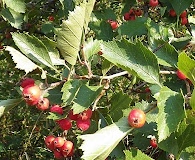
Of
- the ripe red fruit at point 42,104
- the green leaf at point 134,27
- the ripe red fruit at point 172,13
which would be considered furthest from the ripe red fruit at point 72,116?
the ripe red fruit at point 172,13

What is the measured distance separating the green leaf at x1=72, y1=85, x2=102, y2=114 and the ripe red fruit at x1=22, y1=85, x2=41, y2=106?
12 centimetres

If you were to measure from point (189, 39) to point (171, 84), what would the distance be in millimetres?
236

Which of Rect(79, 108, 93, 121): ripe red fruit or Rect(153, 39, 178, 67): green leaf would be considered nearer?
Rect(79, 108, 93, 121): ripe red fruit

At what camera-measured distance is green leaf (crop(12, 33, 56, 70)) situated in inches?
55.9

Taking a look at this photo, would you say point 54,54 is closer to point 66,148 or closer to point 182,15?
point 66,148

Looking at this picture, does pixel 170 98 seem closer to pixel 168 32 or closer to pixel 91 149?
pixel 91 149

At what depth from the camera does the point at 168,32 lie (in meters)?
1.94

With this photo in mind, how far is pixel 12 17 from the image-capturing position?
2.47 m

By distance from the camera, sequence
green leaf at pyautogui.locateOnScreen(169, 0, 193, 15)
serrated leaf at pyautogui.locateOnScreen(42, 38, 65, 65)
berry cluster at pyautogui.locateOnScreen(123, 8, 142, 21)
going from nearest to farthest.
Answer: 1. serrated leaf at pyautogui.locateOnScreen(42, 38, 65, 65)
2. green leaf at pyautogui.locateOnScreen(169, 0, 193, 15)
3. berry cluster at pyautogui.locateOnScreen(123, 8, 142, 21)

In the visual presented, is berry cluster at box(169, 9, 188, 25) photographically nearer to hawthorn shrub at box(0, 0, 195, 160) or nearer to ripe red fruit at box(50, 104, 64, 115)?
hawthorn shrub at box(0, 0, 195, 160)

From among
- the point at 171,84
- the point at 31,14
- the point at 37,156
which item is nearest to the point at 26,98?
the point at 171,84

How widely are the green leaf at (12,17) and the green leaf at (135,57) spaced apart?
114cm

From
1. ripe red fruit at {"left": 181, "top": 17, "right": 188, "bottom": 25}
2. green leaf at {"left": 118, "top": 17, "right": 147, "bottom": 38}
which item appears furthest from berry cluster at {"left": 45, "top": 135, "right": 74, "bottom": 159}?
ripe red fruit at {"left": 181, "top": 17, "right": 188, "bottom": 25}

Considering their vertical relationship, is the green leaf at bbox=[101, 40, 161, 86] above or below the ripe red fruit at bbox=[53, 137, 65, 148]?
above
